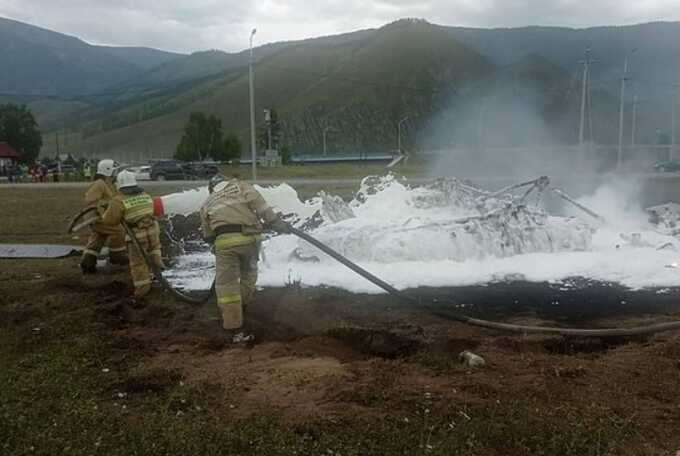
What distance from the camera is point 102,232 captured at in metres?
9.62

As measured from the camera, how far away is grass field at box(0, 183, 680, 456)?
4012mm

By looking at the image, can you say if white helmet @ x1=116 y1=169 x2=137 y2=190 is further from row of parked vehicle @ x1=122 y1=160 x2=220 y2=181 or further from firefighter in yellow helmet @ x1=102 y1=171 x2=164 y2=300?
row of parked vehicle @ x1=122 y1=160 x2=220 y2=181

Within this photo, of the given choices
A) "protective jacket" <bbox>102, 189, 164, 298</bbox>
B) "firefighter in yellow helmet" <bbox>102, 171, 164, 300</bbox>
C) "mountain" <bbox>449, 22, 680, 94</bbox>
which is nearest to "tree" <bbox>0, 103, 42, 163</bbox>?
"mountain" <bbox>449, 22, 680, 94</bbox>

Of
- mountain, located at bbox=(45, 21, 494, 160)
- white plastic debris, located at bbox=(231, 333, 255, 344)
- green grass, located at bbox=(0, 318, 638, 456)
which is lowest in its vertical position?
white plastic debris, located at bbox=(231, 333, 255, 344)

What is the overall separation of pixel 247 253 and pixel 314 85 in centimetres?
15597

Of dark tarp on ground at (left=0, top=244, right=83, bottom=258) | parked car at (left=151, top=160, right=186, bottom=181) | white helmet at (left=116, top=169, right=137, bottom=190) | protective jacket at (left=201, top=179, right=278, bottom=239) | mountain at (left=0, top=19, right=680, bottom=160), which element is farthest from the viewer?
mountain at (left=0, top=19, right=680, bottom=160)

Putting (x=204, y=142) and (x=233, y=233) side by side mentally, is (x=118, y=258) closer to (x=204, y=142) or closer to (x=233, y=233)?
(x=233, y=233)

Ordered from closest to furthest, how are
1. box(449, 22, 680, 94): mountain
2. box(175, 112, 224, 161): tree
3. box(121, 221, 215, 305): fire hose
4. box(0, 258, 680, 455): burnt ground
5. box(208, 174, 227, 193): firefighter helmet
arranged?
1. box(0, 258, 680, 455): burnt ground
2. box(208, 174, 227, 193): firefighter helmet
3. box(121, 221, 215, 305): fire hose
4. box(449, 22, 680, 94): mountain
5. box(175, 112, 224, 161): tree

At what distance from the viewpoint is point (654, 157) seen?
184ft

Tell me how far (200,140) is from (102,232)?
61869 millimetres

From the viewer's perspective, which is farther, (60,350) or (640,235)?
(640,235)

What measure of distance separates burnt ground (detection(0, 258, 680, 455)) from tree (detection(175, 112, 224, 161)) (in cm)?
6293

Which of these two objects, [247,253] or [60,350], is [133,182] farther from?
[60,350]

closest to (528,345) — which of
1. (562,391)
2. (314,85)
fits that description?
(562,391)
